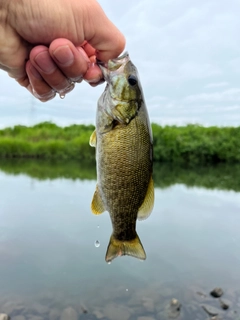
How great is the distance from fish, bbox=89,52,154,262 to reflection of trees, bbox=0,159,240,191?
73.7ft

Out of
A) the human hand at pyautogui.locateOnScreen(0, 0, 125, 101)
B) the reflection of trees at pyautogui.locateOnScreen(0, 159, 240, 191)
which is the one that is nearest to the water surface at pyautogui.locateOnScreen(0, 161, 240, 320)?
the reflection of trees at pyautogui.locateOnScreen(0, 159, 240, 191)

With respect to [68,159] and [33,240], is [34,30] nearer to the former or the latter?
[33,240]

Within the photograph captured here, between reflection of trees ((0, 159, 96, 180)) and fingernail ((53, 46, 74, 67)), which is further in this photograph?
reflection of trees ((0, 159, 96, 180))

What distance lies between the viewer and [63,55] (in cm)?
252

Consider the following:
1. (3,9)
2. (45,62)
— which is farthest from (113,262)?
(3,9)

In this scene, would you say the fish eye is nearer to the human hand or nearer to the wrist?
the human hand

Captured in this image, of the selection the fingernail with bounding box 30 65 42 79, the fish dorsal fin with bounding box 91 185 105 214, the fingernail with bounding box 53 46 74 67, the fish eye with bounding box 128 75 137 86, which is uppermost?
the fingernail with bounding box 53 46 74 67

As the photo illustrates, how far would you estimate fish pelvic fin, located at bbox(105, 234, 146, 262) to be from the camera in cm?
265

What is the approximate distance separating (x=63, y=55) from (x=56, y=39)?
0.13 meters

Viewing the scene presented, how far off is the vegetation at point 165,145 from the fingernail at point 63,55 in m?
31.3

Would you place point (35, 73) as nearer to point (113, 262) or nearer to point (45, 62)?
point (45, 62)

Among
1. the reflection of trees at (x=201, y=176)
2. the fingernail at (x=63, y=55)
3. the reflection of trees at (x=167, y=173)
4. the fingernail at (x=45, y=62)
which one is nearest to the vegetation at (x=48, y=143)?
the reflection of trees at (x=167, y=173)

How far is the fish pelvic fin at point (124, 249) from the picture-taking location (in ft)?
8.70

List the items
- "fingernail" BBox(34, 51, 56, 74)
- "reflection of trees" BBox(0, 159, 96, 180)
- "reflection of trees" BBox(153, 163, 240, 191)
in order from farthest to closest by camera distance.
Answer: "reflection of trees" BBox(0, 159, 96, 180) → "reflection of trees" BBox(153, 163, 240, 191) → "fingernail" BBox(34, 51, 56, 74)
